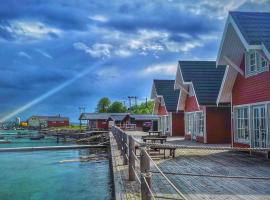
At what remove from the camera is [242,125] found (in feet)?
56.1

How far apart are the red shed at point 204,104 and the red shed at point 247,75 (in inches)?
173

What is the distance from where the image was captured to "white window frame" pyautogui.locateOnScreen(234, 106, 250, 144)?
645 inches

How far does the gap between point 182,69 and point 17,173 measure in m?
13.1

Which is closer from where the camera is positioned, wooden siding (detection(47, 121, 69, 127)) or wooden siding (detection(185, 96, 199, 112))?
wooden siding (detection(185, 96, 199, 112))

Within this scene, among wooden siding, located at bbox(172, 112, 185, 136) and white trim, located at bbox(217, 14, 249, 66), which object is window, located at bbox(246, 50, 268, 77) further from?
wooden siding, located at bbox(172, 112, 185, 136)

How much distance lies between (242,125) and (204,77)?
7899 mm

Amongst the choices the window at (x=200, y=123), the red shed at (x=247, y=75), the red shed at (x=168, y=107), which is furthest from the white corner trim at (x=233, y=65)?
the red shed at (x=168, y=107)

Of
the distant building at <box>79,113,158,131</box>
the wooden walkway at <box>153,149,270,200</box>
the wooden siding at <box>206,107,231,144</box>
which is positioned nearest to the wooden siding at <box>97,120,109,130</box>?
the distant building at <box>79,113,158,131</box>

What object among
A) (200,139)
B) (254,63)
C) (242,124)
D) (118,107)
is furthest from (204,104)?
(118,107)

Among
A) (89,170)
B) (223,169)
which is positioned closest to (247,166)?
(223,169)

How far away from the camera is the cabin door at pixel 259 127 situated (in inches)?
583

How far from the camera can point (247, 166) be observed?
12008mm

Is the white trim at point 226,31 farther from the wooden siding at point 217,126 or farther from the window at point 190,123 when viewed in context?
the window at point 190,123

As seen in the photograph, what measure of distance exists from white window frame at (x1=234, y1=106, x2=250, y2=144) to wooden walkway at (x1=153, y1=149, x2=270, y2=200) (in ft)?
9.52
